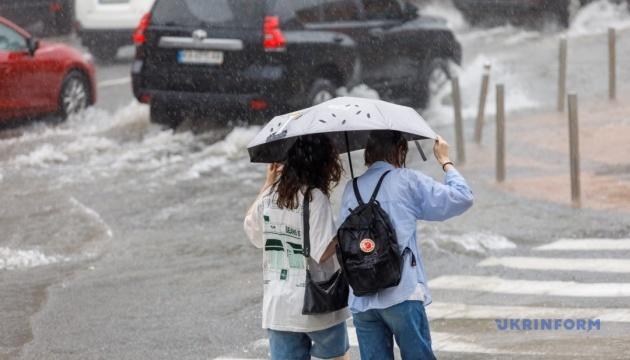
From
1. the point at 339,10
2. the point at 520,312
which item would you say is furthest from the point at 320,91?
the point at 520,312

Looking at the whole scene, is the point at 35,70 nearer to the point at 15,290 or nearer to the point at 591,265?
the point at 15,290

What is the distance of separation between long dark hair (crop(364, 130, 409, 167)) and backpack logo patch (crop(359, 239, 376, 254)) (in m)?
0.37

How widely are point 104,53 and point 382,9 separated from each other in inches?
336

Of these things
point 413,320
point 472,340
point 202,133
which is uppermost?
point 413,320

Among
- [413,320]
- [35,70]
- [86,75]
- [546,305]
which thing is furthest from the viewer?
[86,75]

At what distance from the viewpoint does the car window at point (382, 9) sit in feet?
52.0

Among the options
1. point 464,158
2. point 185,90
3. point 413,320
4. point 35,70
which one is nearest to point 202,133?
point 185,90

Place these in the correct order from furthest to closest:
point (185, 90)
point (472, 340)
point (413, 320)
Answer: point (185, 90)
point (472, 340)
point (413, 320)

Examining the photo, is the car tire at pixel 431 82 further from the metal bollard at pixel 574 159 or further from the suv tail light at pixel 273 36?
the metal bollard at pixel 574 159

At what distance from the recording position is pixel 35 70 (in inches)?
631

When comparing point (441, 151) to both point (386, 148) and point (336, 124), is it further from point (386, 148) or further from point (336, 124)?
point (336, 124)

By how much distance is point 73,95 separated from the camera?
55.5 ft

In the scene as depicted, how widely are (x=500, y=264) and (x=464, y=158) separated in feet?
13.1

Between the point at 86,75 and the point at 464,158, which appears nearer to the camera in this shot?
the point at 464,158
